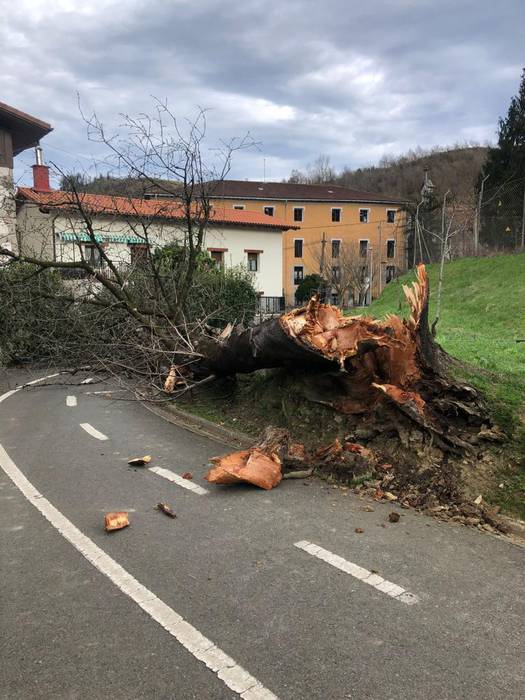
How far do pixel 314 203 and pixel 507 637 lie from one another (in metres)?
64.2

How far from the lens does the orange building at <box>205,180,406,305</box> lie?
2376 inches

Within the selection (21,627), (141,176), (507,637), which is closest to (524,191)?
(141,176)

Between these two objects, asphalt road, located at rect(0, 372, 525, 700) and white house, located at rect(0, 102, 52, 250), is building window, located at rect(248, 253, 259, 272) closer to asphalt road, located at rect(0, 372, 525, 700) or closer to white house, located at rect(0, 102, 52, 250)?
white house, located at rect(0, 102, 52, 250)

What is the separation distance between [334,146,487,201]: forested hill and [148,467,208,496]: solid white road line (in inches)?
2414

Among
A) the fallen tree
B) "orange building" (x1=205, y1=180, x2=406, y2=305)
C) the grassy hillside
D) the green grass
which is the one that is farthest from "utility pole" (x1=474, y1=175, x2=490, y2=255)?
"orange building" (x1=205, y1=180, x2=406, y2=305)

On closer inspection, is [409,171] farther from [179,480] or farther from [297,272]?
[179,480]

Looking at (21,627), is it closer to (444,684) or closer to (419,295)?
(444,684)

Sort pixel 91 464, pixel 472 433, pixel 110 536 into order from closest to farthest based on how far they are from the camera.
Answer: pixel 110 536 → pixel 472 433 → pixel 91 464

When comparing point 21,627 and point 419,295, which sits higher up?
point 419,295

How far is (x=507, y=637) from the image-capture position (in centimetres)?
296

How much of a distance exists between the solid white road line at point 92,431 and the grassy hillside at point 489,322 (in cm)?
505

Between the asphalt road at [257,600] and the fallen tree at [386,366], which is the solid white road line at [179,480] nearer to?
the asphalt road at [257,600]

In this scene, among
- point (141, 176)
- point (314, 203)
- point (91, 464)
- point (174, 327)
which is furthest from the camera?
point (314, 203)

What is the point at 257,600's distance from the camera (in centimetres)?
340
